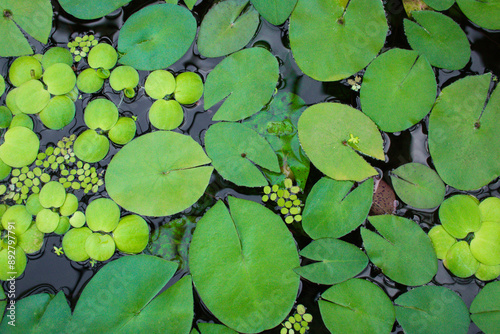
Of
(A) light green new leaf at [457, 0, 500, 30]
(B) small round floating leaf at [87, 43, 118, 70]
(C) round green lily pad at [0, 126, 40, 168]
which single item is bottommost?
(C) round green lily pad at [0, 126, 40, 168]

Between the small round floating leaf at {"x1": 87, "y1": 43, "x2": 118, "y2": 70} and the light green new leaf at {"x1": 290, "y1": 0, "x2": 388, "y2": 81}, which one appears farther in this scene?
the small round floating leaf at {"x1": 87, "y1": 43, "x2": 118, "y2": 70}

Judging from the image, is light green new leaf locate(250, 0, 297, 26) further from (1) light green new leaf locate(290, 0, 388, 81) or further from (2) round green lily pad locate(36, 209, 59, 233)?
(2) round green lily pad locate(36, 209, 59, 233)

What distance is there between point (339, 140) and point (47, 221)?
71.5 inches

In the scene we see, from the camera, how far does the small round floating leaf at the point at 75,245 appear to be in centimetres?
195

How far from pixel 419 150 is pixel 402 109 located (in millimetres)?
303

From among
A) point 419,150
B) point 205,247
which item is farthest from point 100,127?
point 419,150

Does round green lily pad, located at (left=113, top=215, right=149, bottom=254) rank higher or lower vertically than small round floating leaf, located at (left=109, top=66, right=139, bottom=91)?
lower

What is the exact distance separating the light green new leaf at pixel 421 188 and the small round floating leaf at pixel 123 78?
5.85 feet

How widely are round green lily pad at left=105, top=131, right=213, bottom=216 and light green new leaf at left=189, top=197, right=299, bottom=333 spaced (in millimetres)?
187

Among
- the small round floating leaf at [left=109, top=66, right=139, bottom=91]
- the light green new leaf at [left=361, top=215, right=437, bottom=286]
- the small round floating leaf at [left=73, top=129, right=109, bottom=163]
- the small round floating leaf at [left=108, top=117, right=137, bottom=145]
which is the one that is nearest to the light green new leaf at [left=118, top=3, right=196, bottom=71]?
the small round floating leaf at [left=109, top=66, right=139, bottom=91]

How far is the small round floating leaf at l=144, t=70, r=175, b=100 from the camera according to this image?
6.72ft

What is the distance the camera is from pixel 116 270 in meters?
1.90

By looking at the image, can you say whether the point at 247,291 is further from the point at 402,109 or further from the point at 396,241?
the point at 402,109

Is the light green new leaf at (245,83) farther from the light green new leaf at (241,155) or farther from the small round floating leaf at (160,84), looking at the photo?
the small round floating leaf at (160,84)
